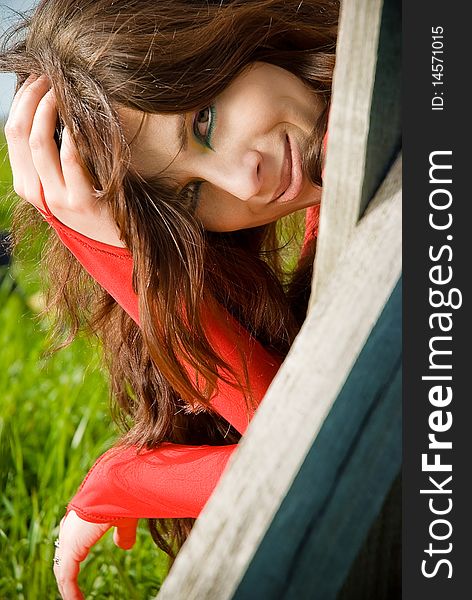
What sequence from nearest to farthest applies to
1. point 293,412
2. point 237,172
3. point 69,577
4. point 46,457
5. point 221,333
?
1. point 293,412
2. point 237,172
3. point 221,333
4. point 69,577
5. point 46,457

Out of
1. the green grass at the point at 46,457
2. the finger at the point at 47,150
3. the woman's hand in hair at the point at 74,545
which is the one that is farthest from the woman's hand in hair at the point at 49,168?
the woman's hand in hair at the point at 74,545

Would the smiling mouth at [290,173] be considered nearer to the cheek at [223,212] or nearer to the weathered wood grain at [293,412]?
the cheek at [223,212]

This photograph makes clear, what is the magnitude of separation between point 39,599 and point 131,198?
89 cm

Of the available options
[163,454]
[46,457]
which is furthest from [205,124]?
[46,457]

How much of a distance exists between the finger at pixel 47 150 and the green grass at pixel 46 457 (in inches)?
13.4

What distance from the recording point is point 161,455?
125 centimetres

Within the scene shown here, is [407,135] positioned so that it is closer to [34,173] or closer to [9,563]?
[34,173]

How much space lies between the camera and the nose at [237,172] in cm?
97

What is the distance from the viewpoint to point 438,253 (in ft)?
1.67

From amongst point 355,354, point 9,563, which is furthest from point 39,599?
point 355,354

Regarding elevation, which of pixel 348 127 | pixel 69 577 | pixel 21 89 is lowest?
pixel 69 577

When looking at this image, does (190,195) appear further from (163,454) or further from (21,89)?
(163,454)

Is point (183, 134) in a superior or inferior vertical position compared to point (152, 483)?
superior

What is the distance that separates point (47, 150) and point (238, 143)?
22 cm
